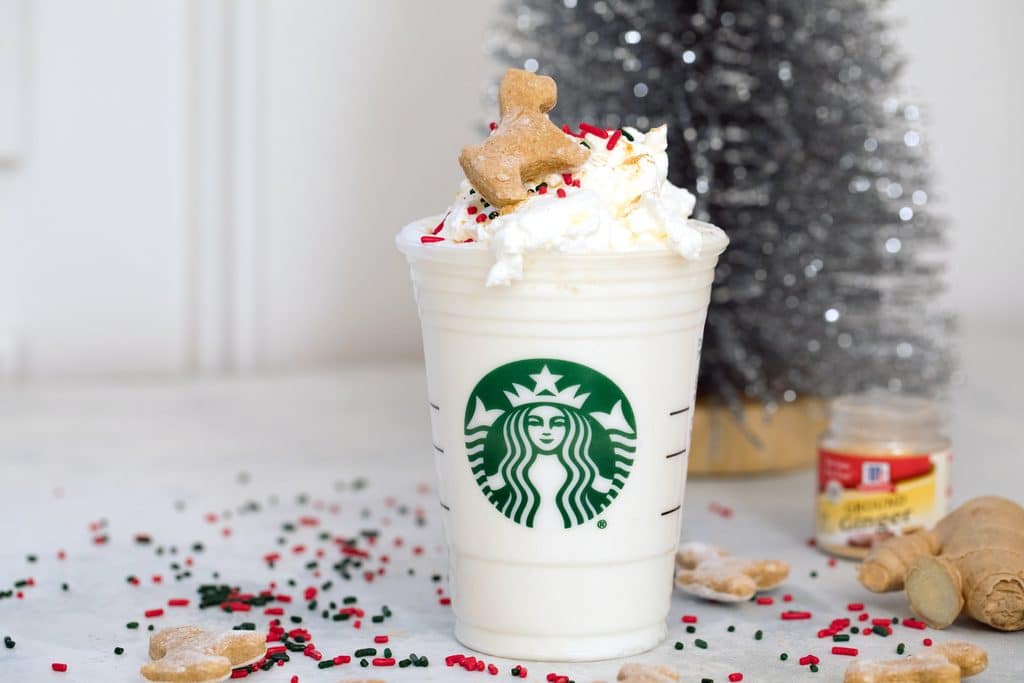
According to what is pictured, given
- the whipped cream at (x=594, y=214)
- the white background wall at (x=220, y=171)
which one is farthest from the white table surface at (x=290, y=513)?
the whipped cream at (x=594, y=214)

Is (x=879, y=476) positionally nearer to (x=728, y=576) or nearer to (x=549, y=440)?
(x=728, y=576)

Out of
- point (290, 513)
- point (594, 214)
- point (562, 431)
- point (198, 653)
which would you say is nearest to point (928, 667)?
point (562, 431)

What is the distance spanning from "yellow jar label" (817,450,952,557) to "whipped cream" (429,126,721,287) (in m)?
0.46

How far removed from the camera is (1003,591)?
129 cm

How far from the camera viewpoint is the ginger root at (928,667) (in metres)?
1.12

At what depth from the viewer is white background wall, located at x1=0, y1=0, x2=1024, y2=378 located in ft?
8.52

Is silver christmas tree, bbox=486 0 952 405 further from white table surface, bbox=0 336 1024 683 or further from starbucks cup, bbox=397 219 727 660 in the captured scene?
starbucks cup, bbox=397 219 727 660

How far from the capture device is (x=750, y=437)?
6.23ft

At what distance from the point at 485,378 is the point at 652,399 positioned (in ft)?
0.50

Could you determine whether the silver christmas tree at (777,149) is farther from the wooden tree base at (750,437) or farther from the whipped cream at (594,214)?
the whipped cream at (594,214)

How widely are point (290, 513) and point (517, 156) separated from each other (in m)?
0.79

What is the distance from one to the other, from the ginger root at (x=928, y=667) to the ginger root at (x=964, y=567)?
112 millimetres

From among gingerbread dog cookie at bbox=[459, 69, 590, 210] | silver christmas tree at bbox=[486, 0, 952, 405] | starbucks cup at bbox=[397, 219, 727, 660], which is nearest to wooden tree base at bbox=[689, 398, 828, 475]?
silver christmas tree at bbox=[486, 0, 952, 405]

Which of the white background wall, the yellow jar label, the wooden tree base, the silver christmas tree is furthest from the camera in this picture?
the white background wall
